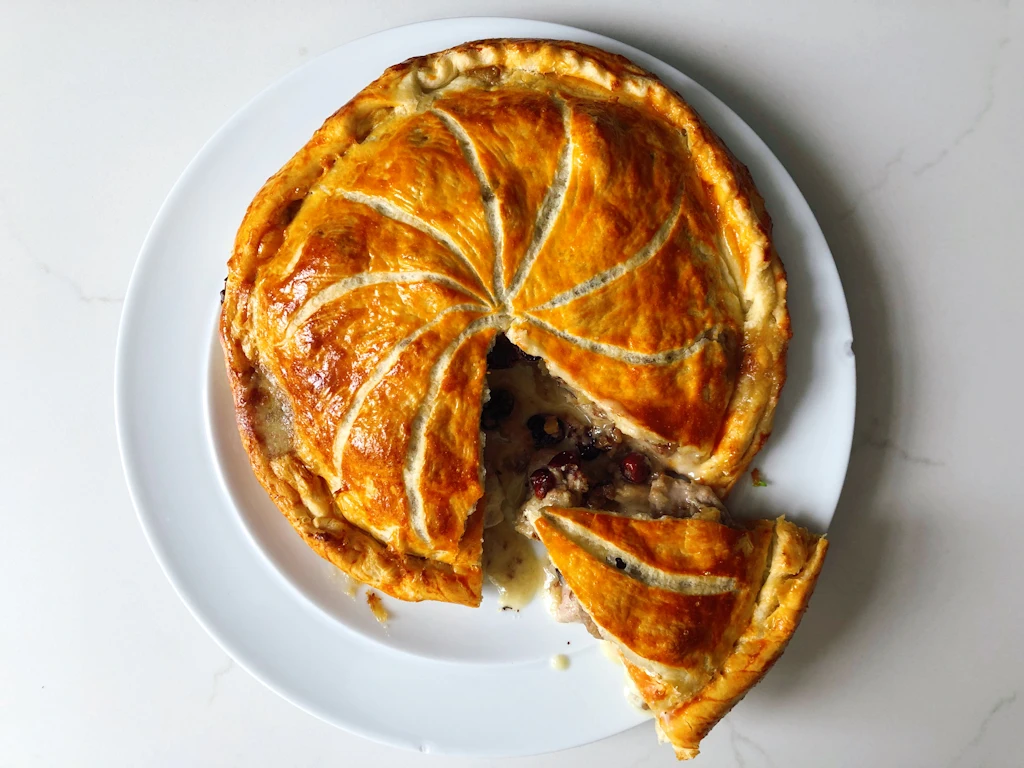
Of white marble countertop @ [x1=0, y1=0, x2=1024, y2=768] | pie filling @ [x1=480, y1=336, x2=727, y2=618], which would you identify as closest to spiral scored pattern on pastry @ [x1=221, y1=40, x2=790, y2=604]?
pie filling @ [x1=480, y1=336, x2=727, y2=618]

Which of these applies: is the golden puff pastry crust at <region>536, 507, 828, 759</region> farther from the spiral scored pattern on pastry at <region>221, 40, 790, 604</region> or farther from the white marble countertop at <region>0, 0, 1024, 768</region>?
the white marble countertop at <region>0, 0, 1024, 768</region>

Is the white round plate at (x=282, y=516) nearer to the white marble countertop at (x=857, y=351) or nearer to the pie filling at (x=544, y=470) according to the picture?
the pie filling at (x=544, y=470)

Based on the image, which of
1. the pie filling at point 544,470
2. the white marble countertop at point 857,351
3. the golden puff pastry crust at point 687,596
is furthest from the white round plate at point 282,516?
the white marble countertop at point 857,351

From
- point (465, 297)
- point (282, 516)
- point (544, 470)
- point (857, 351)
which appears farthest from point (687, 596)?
point (282, 516)

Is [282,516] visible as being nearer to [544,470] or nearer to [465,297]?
[544,470]

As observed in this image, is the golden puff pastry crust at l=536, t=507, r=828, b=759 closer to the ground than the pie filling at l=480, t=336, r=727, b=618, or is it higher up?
closer to the ground

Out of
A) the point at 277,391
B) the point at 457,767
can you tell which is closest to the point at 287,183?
the point at 277,391
